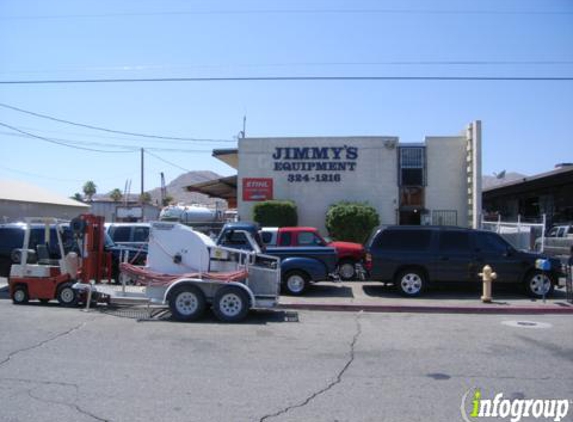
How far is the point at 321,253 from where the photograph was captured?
14.4 m

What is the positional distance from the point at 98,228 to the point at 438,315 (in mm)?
8142

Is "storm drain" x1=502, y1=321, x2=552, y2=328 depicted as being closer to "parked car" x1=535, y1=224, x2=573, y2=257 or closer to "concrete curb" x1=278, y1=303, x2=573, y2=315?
"concrete curb" x1=278, y1=303, x2=573, y2=315

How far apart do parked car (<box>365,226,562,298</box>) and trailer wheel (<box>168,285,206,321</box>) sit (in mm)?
5388

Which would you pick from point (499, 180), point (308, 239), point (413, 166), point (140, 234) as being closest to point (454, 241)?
point (308, 239)

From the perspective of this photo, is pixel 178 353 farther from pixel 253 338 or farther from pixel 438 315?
pixel 438 315

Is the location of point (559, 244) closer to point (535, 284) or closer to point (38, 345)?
point (535, 284)

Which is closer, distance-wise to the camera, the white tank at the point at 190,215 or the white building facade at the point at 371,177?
the white building facade at the point at 371,177

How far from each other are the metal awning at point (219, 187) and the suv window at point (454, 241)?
1648 centimetres

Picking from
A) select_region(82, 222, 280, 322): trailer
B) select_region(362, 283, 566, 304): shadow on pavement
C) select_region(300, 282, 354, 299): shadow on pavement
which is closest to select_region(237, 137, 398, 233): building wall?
select_region(300, 282, 354, 299): shadow on pavement

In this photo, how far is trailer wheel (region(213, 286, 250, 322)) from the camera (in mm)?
10336

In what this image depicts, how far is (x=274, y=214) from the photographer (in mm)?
24016

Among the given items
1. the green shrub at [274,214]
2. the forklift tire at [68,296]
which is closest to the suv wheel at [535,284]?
the forklift tire at [68,296]

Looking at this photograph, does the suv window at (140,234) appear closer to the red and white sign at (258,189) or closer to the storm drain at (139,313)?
the storm drain at (139,313)

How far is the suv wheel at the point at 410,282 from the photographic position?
14.0 metres
